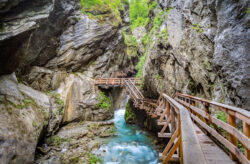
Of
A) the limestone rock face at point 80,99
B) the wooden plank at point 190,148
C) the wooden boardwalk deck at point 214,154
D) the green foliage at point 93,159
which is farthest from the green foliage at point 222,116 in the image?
the limestone rock face at point 80,99

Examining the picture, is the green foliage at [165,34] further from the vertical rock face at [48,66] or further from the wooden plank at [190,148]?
the wooden plank at [190,148]

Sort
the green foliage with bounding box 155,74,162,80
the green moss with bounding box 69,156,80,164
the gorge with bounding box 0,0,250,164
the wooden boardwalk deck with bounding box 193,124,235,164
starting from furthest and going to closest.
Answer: the green foliage with bounding box 155,74,162,80
the green moss with bounding box 69,156,80,164
the gorge with bounding box 0,0,250,164
the wooden boardwalk deck with bounding box 193,124,235,164

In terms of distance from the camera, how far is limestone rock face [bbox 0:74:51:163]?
5.71 m

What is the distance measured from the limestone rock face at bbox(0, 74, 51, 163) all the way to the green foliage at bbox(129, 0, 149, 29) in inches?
998

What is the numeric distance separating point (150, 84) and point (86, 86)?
8234 mm

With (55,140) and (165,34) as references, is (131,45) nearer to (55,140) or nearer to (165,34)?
(165,34)

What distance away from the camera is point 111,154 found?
29.7 ft

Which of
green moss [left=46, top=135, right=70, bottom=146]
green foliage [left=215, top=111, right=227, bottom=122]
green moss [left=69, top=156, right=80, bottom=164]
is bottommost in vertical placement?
green moss [left=69, top=156, right=80, bottom=164]

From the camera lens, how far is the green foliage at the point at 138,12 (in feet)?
93.6

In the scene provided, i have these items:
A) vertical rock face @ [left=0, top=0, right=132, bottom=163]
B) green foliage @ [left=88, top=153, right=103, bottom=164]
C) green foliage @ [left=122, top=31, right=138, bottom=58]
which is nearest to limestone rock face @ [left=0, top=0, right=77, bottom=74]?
vertical rock face @ [left=0, top=0, right=132, bottom=163]

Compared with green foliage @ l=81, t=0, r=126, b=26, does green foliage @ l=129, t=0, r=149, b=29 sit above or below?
above

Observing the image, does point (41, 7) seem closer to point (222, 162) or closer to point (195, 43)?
point (195, 43)

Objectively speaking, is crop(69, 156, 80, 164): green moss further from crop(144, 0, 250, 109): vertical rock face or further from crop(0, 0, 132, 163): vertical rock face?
crop(144, 0, 250, 109): vertical rock face

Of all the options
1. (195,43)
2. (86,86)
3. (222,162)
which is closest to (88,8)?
(86,86)
